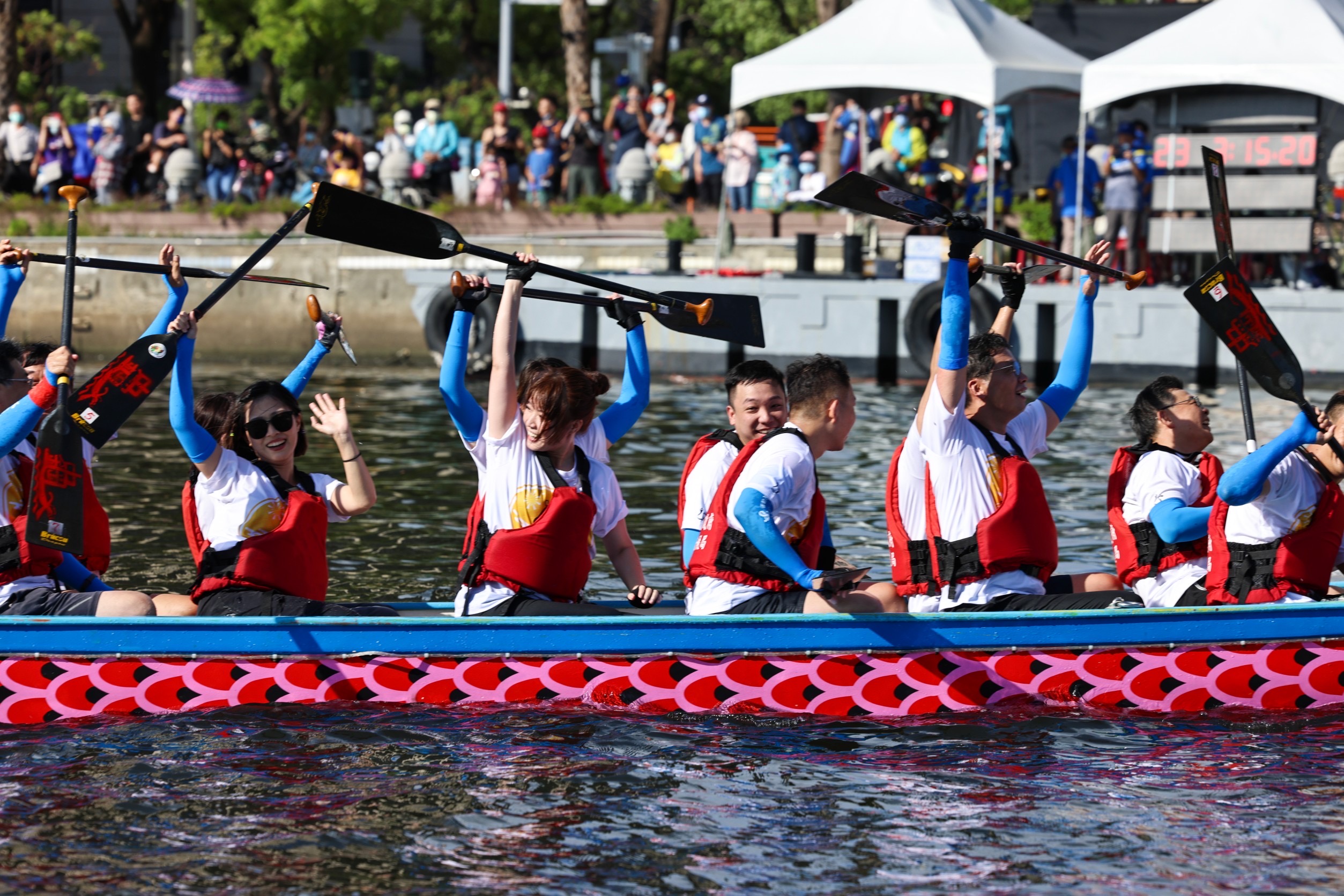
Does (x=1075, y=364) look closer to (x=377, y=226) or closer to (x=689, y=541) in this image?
(x=689, y=541)

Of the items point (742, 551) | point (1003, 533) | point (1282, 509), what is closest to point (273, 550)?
point (742, 551)

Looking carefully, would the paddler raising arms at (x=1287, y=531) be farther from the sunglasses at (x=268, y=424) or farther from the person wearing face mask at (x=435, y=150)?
the person wearing face mask at (x=435, y=150)

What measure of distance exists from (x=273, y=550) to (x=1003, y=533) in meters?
2.61

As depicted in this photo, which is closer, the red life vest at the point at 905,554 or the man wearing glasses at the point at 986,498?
the man wearing glasses at the point at 986,498

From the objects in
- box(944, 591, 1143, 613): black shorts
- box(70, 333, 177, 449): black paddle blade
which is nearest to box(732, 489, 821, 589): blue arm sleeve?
box(944, 591, 1143, 613): black shorts

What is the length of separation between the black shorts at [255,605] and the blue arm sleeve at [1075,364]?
2807 mm

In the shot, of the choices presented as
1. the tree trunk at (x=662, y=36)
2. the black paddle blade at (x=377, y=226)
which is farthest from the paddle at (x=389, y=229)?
the tree trunk at (x=662, y=36)

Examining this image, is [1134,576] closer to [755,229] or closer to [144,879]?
[144,879]

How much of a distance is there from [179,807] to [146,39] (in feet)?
79.5

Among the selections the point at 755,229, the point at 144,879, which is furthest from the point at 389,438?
the point at 144,879

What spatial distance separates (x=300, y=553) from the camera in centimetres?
645

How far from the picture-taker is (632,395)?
7.05 m

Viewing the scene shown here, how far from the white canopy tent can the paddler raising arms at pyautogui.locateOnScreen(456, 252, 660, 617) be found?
38.4ft

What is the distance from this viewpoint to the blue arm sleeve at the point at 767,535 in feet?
19.7
